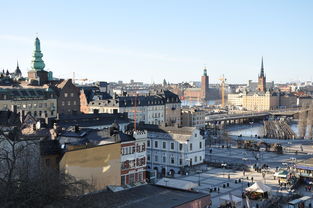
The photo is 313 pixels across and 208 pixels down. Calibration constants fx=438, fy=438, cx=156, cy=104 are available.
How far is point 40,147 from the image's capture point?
38.3m

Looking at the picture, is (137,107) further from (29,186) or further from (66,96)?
(29,186)

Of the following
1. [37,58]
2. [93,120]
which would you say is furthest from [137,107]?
[93,120]

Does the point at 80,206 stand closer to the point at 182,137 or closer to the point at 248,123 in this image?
the point at 182,137

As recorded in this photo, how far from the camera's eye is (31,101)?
88375 millimetres

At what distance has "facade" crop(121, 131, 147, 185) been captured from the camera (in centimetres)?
4744

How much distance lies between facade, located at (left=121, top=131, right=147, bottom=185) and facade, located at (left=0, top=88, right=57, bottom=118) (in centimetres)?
3604

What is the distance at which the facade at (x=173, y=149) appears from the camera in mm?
62031

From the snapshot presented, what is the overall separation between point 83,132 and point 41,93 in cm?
4703

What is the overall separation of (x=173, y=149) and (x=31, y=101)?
126 ft

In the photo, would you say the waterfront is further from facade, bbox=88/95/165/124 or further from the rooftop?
the rooftop

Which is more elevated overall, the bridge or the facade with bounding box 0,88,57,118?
the facade with bounding box 0,88,57,118

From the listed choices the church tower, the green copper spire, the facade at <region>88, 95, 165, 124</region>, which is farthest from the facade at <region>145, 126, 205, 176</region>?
A: the green copper spire

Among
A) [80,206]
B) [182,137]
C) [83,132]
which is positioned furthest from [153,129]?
[80,206]

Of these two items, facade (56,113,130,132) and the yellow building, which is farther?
facade (56,113,130,132)
